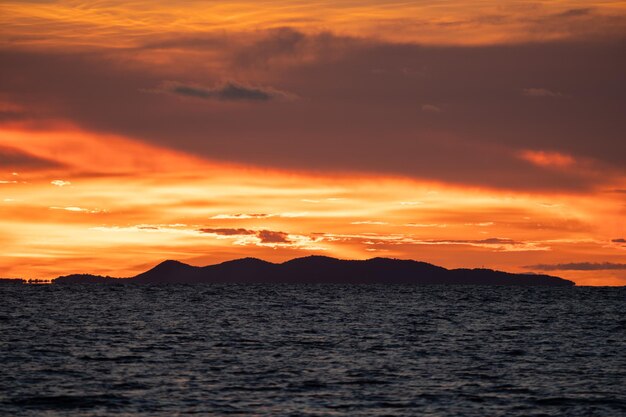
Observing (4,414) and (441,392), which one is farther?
(441,392)

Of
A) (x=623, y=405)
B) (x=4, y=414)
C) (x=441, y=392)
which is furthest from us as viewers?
(x=441, y=392)

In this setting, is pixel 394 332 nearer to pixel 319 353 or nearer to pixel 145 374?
pixel 319 353

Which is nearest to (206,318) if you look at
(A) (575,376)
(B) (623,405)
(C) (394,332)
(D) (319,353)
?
(C) (394,332)

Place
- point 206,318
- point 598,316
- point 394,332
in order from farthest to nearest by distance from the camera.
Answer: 1. point 598,316
2. point 206,318
3. point 394,332

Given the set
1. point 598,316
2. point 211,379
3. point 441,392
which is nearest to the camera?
point 441,392

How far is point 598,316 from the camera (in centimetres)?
12288

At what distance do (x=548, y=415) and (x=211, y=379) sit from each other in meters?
19.5

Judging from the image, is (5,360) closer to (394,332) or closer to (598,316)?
(394,332)

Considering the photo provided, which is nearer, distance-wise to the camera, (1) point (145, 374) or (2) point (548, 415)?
(2) point (548, 415)

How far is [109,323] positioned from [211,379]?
1982 inches

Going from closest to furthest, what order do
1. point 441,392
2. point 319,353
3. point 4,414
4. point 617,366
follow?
point 4,414, point 441,392, point 617,366, point 319,353

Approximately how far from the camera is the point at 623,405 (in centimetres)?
4444

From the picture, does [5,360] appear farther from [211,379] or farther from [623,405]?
[623,405]

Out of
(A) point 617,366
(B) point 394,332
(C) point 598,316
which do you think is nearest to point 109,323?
(B) point 394,332
